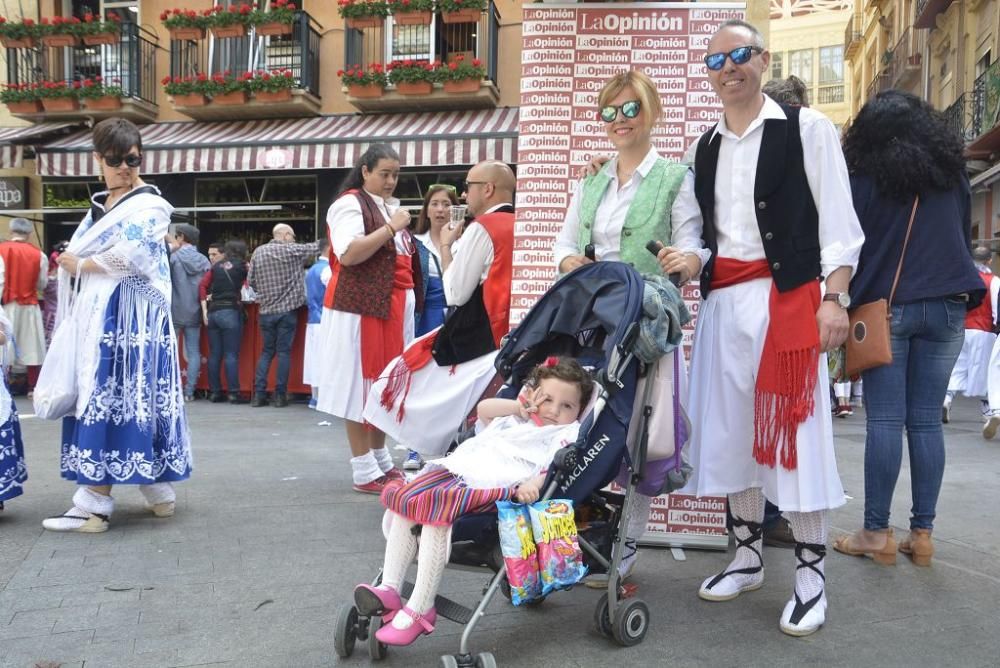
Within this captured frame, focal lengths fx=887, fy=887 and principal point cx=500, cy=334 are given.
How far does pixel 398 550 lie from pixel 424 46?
53.1 feet

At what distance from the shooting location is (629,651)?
10.1 ft

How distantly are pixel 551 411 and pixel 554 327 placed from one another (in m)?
0.35

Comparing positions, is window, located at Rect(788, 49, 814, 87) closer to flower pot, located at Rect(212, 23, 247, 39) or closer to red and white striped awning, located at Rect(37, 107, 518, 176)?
red and white striped awning, located at Rect(37, 107, 518, 176)

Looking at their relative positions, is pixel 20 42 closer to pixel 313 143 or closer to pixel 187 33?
pixel 187 33

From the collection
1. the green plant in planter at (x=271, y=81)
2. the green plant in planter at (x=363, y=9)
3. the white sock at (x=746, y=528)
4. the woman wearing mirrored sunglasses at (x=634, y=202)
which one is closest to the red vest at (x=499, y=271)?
the woman wearing mirrored sunglasses at (x=634, y=202)

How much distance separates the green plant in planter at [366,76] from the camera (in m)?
16.8

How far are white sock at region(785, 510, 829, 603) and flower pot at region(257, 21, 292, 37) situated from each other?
16334mm

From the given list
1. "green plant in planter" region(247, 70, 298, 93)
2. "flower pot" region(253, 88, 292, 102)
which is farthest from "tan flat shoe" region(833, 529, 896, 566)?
"flower pot" region(253, 88, 292, 102)

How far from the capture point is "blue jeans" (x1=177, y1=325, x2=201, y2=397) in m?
11.1

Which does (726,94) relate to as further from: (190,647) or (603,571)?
(190,647)

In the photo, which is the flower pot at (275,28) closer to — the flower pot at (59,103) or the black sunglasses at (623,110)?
the flower pot at (59,103)

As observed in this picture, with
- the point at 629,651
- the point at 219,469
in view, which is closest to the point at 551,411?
the point at 629,651

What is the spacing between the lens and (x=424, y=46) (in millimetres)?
17656

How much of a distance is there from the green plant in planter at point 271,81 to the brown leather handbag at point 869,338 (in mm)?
15068
